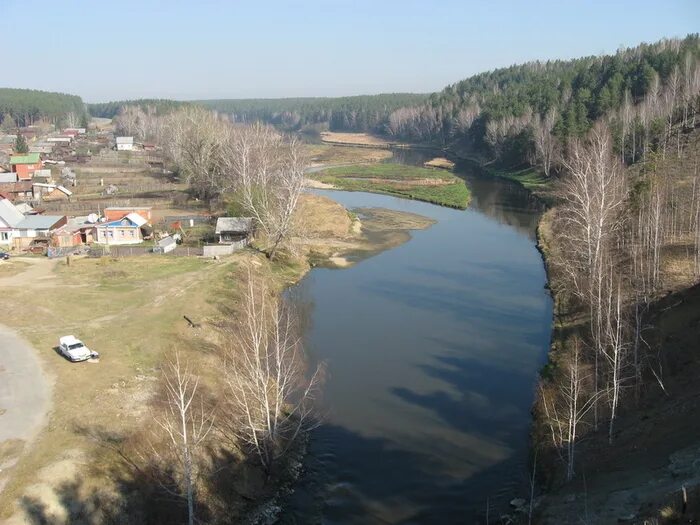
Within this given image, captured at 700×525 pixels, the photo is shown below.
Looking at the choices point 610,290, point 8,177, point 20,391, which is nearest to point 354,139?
point 8,177

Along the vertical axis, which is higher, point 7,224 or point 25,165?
point 25,165

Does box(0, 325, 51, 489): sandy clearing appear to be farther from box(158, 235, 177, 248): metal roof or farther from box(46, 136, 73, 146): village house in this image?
box(46, 136, 73, 146): village house

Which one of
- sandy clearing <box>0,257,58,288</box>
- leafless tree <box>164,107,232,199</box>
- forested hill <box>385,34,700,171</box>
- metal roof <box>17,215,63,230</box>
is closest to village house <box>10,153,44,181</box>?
leafless tree <box>164,107,232,199</box>

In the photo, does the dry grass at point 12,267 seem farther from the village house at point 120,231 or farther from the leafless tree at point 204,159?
the leafless tree at point 204,159

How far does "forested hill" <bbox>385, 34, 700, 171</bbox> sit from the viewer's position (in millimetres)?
65688

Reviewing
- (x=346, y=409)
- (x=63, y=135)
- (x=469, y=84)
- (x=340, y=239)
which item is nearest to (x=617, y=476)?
(x=346, y=409)

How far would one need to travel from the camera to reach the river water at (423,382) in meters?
18.4

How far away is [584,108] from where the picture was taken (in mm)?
80500

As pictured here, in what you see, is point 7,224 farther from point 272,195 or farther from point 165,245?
point 272,195

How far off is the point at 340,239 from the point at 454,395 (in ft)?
94.0

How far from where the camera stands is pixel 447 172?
9375 cm

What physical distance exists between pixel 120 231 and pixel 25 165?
4031 centimetres

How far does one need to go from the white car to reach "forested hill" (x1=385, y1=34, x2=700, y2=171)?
52.2 metres

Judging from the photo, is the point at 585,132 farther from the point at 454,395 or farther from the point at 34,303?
the point at 34,303
